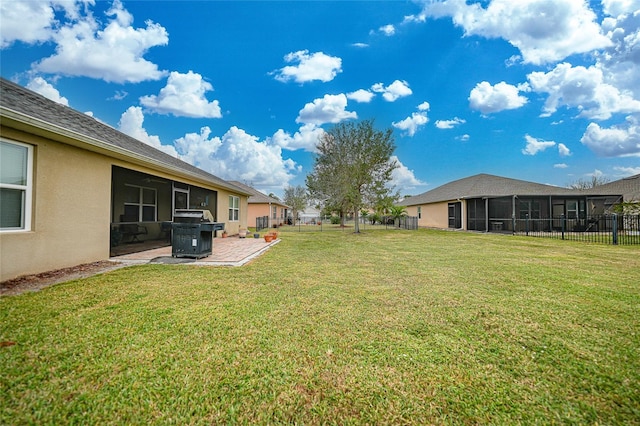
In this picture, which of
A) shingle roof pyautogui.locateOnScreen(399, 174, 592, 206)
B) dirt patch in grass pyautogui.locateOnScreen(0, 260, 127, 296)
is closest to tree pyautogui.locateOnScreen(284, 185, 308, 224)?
shingle roof pyautogui.locateOnScreen(399, 174, 592, 206)

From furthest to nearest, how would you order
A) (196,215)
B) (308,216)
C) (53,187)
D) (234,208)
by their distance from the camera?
1. (308,216)
2. (234,208)
3. (196,215)
4. (53,187)

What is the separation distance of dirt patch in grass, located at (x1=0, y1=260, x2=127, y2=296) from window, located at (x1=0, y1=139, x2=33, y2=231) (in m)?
0.94

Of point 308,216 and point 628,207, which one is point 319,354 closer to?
point 628,207

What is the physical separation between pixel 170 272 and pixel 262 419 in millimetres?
5045

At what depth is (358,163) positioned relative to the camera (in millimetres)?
19156

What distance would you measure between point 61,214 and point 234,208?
441 inches

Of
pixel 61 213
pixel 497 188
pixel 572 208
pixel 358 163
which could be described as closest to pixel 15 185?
pixel 61 213

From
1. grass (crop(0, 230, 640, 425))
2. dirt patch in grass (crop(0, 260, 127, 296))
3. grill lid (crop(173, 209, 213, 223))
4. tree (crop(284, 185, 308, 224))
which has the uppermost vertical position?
tree (crop(284, 185, 308, 224))

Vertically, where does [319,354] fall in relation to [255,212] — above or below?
below

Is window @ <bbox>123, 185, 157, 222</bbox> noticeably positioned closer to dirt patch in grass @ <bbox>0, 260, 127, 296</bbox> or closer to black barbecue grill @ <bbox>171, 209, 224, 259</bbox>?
black barbecue grill @ <bbox>171, 209, 224, 259</bbox>

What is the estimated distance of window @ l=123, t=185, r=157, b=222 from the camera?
9117mm

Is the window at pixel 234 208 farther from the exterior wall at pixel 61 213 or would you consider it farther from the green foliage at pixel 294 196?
the green foliage at pixel 294 196

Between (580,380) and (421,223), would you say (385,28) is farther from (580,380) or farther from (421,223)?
(421,223)

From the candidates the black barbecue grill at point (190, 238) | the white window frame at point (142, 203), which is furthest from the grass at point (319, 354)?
the white window frame at point (142, 203)
